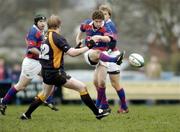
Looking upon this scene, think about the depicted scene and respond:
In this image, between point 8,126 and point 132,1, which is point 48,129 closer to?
point 8,126

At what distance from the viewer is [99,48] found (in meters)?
16.0

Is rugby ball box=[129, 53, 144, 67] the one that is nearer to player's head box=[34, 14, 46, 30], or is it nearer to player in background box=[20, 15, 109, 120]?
player in background box=[20, 15, 109, 120]

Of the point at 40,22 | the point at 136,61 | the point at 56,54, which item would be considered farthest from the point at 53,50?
the point at 40,22

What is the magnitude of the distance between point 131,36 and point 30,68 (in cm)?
3642

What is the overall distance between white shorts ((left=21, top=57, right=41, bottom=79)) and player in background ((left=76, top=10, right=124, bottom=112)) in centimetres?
Answer: 126

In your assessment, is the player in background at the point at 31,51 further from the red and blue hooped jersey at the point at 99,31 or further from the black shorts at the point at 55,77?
the black shorts at the point at 55,77

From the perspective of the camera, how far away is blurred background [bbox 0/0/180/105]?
29.7 m

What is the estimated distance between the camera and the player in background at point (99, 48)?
15.1 meters

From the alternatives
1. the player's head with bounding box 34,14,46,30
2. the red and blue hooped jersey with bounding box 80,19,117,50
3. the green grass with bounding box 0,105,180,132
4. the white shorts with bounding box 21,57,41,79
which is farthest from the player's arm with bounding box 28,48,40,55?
the green grass with bounding box 0,105,180,132

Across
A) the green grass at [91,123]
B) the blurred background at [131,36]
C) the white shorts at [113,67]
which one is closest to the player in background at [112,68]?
the white shorts at [113,67]

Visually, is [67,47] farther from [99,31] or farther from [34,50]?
[34,50]

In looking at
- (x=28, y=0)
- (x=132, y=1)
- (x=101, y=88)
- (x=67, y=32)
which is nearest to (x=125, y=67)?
(x=132, y=1)

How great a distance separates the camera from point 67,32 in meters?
63.3

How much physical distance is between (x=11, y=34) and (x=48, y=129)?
49414 mm
